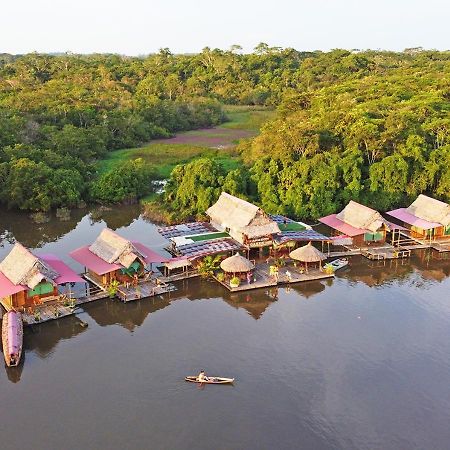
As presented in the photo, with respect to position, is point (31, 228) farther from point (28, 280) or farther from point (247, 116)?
point (247, 116)

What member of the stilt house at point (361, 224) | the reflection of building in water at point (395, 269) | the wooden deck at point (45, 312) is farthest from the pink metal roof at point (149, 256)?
the stilt house at point (361, 224)

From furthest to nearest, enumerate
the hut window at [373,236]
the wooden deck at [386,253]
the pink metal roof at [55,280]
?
the hut window at [373,236] → the wooden deck at [386,253] → the pink metal roof at [55,280]

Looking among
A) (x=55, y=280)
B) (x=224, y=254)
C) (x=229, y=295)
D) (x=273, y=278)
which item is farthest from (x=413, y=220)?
(x=55, y=280)

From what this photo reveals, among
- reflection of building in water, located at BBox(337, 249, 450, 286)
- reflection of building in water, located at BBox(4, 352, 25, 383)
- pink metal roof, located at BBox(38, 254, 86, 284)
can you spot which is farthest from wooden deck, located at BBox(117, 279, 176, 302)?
reflection of building in water, located at BBox(337, 249, 450, 286)

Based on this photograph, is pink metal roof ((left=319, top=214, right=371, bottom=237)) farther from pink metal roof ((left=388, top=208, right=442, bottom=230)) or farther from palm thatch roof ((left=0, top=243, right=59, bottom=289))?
palm thatch roof ((left=0, top=243, right=59, bottom=289))

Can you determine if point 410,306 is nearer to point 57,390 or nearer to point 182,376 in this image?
point 182,376

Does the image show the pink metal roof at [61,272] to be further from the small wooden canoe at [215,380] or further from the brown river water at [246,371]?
the small wooden canoe at [215,380]
